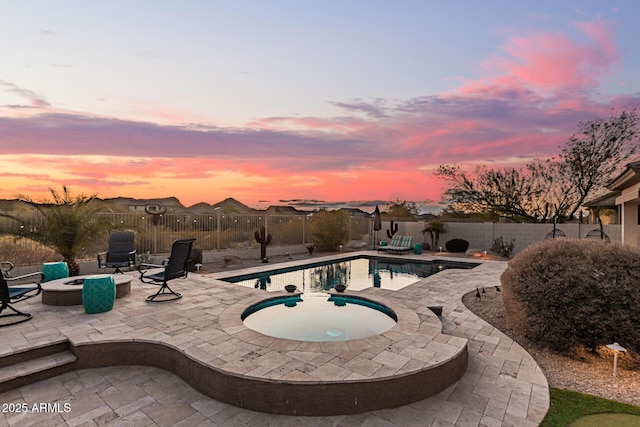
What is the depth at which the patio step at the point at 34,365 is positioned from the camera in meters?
3.50

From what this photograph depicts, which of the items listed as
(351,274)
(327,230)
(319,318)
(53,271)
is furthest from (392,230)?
(53,271)

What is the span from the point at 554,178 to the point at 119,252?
2288 centimetres

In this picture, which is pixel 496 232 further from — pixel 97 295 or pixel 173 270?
pixel 97 295

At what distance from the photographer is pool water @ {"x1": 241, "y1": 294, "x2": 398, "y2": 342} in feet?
16.5

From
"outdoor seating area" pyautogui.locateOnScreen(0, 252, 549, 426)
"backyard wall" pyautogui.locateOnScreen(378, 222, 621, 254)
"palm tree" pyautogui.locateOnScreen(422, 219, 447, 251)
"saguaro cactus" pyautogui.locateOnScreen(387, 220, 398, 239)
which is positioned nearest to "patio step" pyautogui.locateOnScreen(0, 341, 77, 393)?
"outdoor seating area" pyautogui.locateOnScreen(0, 252, 549, 426)

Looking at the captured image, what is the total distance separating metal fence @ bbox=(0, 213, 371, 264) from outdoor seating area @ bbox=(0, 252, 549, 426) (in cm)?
375

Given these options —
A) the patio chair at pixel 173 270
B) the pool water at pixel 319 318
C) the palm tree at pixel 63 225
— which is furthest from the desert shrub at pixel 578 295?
the palm tree at pixel 63 225

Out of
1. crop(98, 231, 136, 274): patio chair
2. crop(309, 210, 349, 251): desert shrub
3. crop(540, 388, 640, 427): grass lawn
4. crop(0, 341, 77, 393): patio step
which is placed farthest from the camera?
crop(309, 210, 349, 251): desert shrub

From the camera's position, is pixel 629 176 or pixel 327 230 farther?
pixel 327 230

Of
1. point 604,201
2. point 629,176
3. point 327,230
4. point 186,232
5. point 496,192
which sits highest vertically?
point 496,192

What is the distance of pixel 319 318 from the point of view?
5.81 m

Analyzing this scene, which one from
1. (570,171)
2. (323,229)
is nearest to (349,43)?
(323,229)

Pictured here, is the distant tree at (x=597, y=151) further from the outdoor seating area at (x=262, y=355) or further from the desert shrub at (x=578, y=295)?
the outdoor seating area at (x=262, y=355)

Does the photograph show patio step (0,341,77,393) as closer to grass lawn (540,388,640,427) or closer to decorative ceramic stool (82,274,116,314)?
decorative ceramic stool (82,274,116,314)
